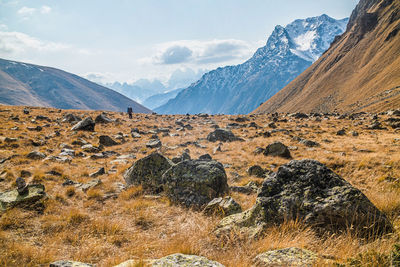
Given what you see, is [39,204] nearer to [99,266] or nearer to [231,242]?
[99,266]

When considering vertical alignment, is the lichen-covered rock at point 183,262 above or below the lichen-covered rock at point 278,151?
below

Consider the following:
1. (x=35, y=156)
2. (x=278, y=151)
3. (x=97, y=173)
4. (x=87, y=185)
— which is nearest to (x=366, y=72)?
(x=278, y=151)

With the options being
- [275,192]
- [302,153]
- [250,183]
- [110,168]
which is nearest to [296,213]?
[275,192]

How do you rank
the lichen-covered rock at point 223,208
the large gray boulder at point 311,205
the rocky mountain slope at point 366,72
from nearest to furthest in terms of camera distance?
the large gray boulder at point 311,205
the lichen-covered rock at point 223,208
the rocky mountain slope at point 366,72

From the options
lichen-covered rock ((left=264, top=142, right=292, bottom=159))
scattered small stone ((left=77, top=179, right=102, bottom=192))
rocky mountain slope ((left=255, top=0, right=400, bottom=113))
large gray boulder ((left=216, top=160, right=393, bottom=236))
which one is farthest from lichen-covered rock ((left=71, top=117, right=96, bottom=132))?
rocky mountain slope ((left=255, top=0, right=400, bottom=113))

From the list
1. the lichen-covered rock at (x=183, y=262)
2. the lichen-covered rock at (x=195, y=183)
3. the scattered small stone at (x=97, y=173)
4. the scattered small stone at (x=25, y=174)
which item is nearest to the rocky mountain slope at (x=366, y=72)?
the lichen-covered rock at (x=195, y=183)

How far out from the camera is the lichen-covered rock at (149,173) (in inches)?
397

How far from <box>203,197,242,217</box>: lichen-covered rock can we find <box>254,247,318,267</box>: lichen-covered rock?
8.97 ft

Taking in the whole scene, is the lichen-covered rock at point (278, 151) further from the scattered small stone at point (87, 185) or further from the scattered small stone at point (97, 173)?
the scattered small stone at point (87, 185)

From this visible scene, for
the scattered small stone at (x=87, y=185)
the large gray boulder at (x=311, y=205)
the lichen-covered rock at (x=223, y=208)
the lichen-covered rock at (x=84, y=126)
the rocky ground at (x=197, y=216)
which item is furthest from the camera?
the lichen-covered rock at (x=84, y=126)

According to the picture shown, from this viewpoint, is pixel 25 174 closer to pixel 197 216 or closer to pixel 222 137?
pixel 197 216

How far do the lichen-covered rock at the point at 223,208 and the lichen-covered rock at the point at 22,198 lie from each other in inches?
253

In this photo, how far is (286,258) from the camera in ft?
11.9

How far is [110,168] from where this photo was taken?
541 inches
